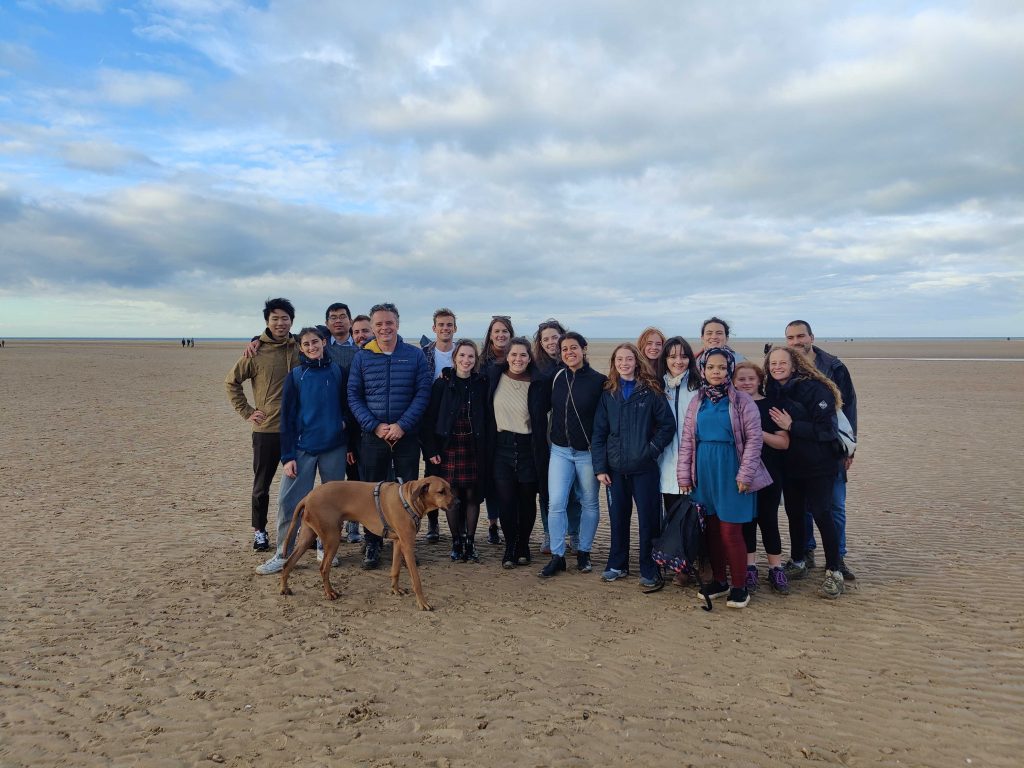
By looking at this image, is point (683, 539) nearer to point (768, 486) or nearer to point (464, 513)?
point (768, 486)

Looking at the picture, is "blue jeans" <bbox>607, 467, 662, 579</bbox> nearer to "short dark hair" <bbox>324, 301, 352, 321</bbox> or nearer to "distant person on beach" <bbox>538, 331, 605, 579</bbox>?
"distant person on beach" <bbox>538, 331, 605, 579</bbox>

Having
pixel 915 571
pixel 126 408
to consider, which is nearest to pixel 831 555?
pixel 915 571

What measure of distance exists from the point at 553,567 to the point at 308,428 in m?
2.96

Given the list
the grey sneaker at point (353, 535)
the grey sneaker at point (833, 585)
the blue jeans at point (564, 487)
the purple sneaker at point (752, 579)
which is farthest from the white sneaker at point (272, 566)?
the grey sneaker at point (833, 585)

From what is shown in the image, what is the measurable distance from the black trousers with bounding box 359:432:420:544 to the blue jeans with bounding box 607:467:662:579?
84.7 inches

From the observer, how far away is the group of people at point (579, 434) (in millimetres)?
5551

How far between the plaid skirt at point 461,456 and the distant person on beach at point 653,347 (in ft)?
6.52

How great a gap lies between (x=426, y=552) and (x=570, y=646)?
278cm

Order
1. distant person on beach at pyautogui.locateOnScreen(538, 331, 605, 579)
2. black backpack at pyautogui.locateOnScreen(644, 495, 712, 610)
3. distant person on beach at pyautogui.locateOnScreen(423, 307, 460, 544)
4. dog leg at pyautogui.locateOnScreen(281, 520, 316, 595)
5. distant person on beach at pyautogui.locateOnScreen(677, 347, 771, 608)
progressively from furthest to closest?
distant person on beach at pyautogui.locateOnScreen(423, 307, 460, 544) → distant person on beach at pyautogui.locateOnScreen(538, 331, 605, 579) → dog leg at pyautogui.locateOnScreen(281, 520, 316, 595) → black backpack at pyautogui.locateOnScreen(644, 495, 712, 610) → distant person on beach at pyautogui.locateOnScreen(677, 347, 771, 608)

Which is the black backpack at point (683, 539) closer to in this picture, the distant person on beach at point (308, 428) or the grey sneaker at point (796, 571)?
the grey sneaker at point (796, 571)

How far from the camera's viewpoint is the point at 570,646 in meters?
4.80

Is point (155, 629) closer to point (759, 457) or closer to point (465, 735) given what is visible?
point (465, 735)

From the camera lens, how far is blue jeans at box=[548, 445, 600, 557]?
248 inches

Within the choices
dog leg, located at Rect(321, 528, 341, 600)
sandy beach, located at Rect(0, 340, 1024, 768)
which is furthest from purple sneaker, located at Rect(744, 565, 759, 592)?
dog leg, located at Rect(321, 528, 341, 600)
